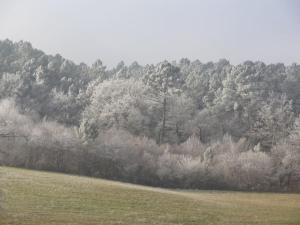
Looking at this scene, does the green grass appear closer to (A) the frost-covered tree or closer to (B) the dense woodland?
(B) the dense woodland

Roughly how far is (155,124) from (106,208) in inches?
1842

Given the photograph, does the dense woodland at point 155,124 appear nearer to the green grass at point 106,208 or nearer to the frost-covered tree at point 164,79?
the frost-covered tree at point 164,79

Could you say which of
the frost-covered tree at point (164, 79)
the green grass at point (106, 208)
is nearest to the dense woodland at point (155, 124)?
the frost-covered tree at point (164, 79)

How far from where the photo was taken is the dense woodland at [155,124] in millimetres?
58094

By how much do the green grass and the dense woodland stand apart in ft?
60.6

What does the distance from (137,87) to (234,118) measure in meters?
15.6

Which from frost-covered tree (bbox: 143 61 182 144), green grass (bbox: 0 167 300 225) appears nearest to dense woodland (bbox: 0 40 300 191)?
frost-covered tree (bbox: 143 61 182 144)

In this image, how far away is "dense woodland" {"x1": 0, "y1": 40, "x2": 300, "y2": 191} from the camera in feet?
191

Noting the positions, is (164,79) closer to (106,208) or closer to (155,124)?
(155,124)

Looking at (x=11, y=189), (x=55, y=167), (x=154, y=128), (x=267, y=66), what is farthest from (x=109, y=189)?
(x=267, y=66)

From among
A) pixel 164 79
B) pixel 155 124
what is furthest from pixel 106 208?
pixel 164 79

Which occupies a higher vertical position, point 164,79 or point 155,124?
point 164,79

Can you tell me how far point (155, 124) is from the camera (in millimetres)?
75688

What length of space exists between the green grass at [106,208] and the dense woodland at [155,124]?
60.6ft
